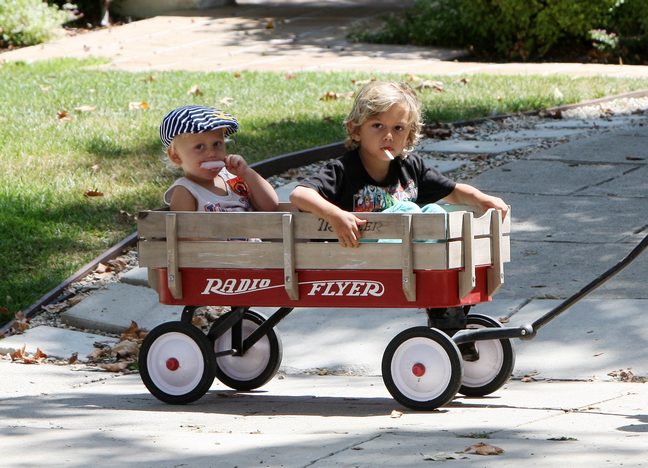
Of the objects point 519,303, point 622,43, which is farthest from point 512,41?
point 519,303

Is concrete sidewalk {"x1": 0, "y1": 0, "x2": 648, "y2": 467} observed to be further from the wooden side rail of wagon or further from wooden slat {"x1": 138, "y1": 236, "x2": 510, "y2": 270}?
wooden slat {"x1": 138, "y1": 236, "x2": 510, "y2": 270}

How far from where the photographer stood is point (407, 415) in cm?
475

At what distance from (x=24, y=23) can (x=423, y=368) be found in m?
12.8

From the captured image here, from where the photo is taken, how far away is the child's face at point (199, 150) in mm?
5281

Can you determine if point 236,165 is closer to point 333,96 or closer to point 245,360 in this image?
point 245,360

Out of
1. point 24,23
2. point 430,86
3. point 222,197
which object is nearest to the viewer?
point 222,197

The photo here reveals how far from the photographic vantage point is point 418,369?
479 cm

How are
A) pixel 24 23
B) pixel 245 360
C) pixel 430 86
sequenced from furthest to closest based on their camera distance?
1. pixel 24 23
2. pixel 430 86
3. pixel 245 360

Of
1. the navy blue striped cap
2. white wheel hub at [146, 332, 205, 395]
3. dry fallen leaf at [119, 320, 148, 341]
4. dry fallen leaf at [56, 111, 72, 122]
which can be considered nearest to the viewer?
white wheel hub at [146, 332, 205, 395]

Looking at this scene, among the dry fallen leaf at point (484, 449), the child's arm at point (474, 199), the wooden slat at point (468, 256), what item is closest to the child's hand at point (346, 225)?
the wooden slat at point (468, 256)

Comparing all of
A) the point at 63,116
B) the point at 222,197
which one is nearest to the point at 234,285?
the point at 222,197

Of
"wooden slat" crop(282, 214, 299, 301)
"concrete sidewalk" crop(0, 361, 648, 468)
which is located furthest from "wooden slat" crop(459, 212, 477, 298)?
"wooden slat" crop(282, 214, 299, 301)

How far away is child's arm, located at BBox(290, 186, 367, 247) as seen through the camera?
4.70 metres

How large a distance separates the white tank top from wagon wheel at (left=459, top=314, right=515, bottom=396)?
3.58 ft
